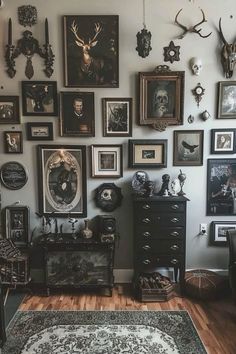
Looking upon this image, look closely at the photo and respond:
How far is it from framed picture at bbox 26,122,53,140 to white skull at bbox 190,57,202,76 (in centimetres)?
163

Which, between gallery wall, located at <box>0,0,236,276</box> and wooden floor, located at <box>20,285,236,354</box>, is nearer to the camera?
wooden floor, located at <box>20,285,236,354</box>

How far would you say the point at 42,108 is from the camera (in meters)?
3.36

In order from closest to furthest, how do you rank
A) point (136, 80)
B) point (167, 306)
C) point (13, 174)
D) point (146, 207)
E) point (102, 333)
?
point (102, 333) < point (167, 306) < point (146, 207) < point (136, 80) < point (13, 174)

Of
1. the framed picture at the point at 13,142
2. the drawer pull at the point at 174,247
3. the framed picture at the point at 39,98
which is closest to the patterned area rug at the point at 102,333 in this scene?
the drawer pull at the point at 174,247

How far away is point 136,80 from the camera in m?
3.34

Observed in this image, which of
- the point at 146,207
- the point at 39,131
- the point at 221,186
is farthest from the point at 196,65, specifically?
the point at 39,131

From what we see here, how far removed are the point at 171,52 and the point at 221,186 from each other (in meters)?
1.54

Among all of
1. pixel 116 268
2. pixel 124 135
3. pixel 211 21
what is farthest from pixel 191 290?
pixel 211 21

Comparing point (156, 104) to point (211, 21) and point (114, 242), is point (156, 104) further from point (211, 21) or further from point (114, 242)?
point (114, 242)

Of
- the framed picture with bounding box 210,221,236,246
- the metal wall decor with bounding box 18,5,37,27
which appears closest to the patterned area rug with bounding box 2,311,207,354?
the framed picture with bounding box 210,221,236,246

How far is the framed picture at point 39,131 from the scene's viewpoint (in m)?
3.37

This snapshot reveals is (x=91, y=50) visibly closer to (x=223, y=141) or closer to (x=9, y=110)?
(x=9, y=110)

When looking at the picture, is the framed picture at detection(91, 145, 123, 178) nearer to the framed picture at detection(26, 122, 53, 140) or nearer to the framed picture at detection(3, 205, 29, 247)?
the framed picture at detection(26, 122, 53, 140)

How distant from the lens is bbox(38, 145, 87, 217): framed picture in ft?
11.2
